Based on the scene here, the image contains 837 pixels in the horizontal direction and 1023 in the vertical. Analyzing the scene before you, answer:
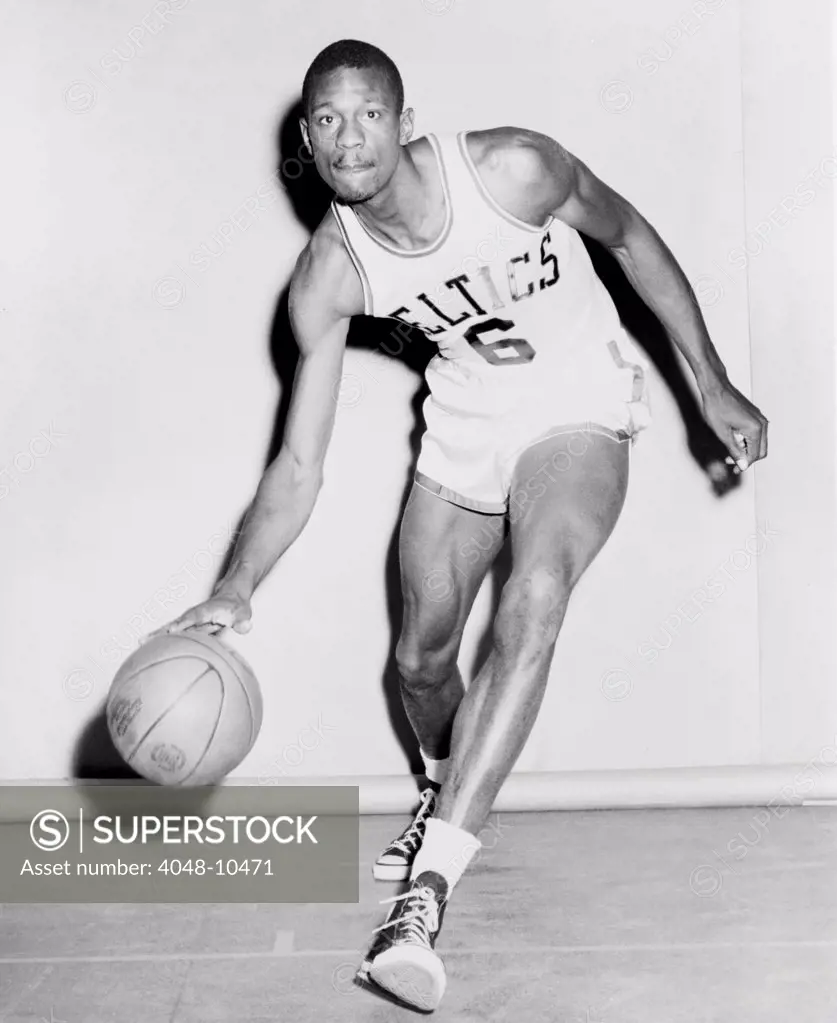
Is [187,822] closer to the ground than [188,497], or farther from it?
closer to the ground

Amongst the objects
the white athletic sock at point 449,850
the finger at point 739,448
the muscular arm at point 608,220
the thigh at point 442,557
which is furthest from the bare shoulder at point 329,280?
the white athletic sock at point 449,850

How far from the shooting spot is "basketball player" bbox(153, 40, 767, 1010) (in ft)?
8.78

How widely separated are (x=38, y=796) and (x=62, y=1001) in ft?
4.58

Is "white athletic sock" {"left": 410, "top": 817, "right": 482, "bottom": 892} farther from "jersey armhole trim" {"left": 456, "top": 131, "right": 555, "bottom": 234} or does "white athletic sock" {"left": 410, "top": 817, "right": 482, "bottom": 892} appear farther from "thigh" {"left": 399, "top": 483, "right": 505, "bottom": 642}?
"jersey armhole trim" {"left": 456, "top": 131, "right": 555, "bottom": 234}

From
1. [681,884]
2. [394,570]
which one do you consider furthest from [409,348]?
[681,884]

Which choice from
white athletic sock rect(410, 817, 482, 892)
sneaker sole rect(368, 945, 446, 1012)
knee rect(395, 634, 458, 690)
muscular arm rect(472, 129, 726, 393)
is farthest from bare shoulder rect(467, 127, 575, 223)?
sneaker sole rect(368, 945, 446, 1012)

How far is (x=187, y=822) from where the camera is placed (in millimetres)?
3939

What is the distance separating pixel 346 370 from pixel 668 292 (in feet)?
3.92

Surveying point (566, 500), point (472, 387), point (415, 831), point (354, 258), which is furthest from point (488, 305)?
point (415, 831)

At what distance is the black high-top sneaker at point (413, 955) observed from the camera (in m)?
2.43

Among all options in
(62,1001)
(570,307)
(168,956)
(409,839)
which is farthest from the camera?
→ (409,839)

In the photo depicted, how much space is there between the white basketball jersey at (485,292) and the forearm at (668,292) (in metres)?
0.11

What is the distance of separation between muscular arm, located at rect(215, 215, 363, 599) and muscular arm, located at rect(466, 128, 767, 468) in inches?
18.8

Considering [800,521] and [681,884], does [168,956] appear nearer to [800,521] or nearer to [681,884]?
[681,884]
